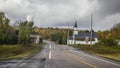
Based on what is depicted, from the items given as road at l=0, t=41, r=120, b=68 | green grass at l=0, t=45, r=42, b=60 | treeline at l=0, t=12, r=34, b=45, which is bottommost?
road at l=0, t=41, r=120, b=68

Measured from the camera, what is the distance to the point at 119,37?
120 metres

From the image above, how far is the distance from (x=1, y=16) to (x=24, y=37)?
423 inches

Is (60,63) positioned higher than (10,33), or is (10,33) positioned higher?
(10,33)

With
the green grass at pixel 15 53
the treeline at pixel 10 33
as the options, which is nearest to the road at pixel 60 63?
the green grass at pixel 15 53

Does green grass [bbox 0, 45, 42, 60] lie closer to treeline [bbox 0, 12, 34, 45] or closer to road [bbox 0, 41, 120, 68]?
road [bbox 0, 41, 120, 68]

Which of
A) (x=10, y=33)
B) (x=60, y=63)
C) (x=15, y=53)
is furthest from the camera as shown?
(x=10, y=33)

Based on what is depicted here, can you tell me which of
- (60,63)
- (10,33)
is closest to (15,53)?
(60,63)

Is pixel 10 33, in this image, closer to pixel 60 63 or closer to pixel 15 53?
pixel 15 53

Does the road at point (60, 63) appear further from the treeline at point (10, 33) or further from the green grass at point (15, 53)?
the treeline at point (10, 33)

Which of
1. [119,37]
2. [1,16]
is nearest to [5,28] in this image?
[1,16]

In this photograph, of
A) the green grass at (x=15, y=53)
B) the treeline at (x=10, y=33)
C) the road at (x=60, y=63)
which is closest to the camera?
the road at (x=60, y=63)

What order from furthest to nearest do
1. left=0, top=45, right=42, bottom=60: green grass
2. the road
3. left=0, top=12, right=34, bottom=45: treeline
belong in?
left=0, top=12, right=34, bottom=45: treeline → left=0, top=45, right=42, bottom=60: green grass → the road

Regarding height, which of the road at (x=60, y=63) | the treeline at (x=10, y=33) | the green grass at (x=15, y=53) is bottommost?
the road at (x=60, y=63)

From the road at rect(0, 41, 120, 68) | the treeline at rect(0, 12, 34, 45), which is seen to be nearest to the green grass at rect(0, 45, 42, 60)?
the road at rect(0, 41, 120, 68)
